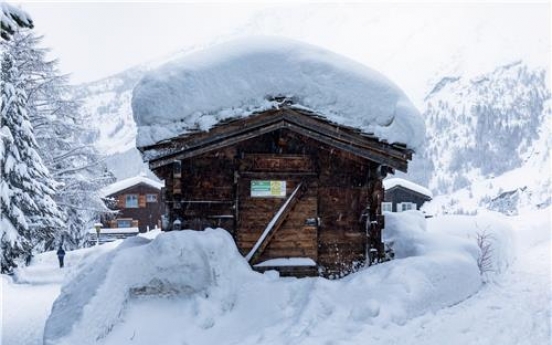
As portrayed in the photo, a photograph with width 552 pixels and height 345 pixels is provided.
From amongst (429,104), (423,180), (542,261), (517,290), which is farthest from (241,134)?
(429,104)

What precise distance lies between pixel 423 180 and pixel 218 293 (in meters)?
118

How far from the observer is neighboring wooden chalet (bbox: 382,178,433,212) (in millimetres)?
37594

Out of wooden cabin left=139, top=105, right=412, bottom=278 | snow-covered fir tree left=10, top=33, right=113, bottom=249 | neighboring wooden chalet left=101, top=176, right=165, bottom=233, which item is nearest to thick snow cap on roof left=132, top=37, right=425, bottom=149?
wooden cabin left=139, top=105, right=412, bottom=278

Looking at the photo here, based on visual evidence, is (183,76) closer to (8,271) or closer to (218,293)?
(218,293)

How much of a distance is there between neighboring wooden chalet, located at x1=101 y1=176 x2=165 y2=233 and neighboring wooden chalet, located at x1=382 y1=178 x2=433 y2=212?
61.0 feet

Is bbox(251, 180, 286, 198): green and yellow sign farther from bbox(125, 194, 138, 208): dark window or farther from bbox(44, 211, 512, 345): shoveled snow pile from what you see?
bbox(125, 194, 138, 208): dark window

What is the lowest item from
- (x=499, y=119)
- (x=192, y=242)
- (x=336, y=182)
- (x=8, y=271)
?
(x=8, y=271)

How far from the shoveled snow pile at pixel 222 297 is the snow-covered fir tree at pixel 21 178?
27.9 ft

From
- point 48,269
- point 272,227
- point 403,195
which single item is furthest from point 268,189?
point 403,195

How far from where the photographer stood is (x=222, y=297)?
8164mm

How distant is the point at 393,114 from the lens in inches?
397

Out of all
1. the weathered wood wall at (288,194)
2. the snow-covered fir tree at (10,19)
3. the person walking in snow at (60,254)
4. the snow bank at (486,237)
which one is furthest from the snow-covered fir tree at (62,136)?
the snow bank at (486,237)

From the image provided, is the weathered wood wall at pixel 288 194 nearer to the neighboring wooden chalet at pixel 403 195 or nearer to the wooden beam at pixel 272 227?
the wooden beam at pixel 272 227

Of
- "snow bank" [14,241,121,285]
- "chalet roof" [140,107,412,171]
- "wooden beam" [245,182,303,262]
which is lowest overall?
"snow bank" [14,241,121,285]
